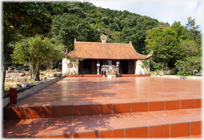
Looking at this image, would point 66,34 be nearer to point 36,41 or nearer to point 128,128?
point 36,41

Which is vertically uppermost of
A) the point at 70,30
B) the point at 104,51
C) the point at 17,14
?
the point at 70,30

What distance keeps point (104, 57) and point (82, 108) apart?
40.9 ft

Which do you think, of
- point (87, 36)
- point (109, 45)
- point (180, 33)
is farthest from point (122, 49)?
point (180, 33)

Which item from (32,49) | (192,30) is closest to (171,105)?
(32,49)

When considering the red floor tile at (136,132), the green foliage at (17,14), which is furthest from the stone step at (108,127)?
the green foliage at (17,14)

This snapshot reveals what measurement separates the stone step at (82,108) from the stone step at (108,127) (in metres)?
0.11

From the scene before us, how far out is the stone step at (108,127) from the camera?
186 centimetres

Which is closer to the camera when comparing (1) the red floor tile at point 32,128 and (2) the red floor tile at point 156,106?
(1) the red floor tile at point 32,128

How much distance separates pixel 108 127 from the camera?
2.00m

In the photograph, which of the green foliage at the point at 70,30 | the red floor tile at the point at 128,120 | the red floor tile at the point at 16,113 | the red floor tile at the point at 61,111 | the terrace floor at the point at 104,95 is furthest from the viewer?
the green foliage at the point at 70,30

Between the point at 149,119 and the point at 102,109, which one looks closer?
the point at 149,119

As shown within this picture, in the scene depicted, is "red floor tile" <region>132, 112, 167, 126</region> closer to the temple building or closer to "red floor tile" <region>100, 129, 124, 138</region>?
"red floor tile" <region>100, 129, 124, 138</region>

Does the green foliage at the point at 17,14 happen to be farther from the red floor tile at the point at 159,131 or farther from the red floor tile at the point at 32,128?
the red floor tile at the point at 159,131

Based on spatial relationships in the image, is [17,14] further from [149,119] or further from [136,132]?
[149,119]
